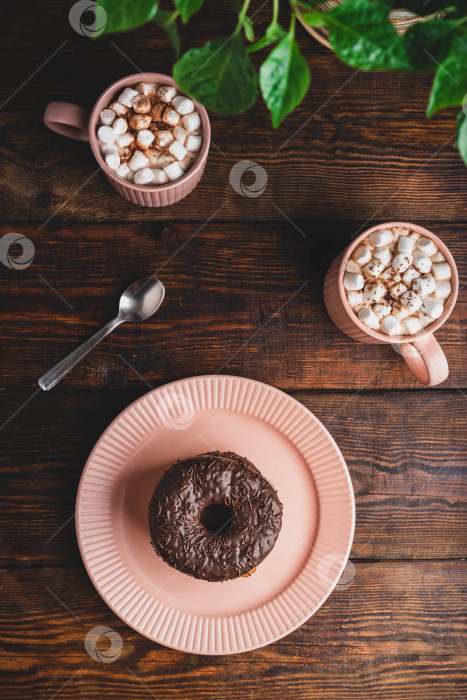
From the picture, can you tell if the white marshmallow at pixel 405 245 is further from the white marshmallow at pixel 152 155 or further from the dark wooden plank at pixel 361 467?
the white marshmallow at pixel 152 155

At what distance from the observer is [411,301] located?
1083 millimetres

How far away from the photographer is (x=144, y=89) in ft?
3.53

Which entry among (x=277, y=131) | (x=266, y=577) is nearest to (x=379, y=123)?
(x=277, y=131)

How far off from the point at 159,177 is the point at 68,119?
20 cm

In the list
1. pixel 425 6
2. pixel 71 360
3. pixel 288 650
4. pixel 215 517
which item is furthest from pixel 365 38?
pixel 288 650

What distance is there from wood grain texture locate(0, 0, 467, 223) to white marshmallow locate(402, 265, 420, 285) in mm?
213

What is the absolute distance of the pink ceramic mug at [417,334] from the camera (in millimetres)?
1079

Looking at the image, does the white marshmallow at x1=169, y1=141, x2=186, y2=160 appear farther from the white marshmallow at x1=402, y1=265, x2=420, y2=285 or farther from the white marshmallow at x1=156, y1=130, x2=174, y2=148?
the white marshmallow at x1=402, y1=265, x2=420, y2=285

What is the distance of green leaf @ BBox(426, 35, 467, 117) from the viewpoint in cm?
58

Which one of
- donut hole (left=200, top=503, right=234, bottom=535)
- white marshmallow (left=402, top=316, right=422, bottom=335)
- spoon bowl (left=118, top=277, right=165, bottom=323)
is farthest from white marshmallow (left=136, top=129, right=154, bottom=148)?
donut hole (left=200, top=503, right=234, bottom=535)

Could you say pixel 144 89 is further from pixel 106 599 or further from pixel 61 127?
pixel 106 599

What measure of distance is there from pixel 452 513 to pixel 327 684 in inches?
18.7

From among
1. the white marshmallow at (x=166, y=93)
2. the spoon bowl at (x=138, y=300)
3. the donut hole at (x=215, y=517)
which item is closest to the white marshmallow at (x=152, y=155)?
the white marshmallow at (x=166, y=93)

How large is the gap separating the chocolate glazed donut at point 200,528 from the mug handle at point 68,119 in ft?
2.27
